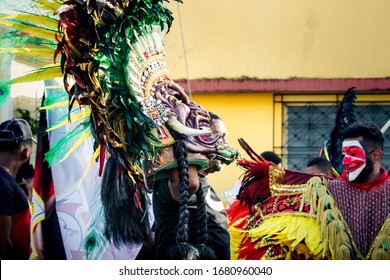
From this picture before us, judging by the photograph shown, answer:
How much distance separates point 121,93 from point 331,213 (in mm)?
1160

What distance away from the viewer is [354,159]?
4.21 m

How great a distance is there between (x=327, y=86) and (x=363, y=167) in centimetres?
205

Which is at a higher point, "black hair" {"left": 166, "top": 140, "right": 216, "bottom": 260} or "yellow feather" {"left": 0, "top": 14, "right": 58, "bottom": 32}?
"yellow feather" {"left": 0, "top": 14, "right": 58, "bottom": 32}

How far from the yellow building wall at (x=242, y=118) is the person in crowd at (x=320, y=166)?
0.34 m

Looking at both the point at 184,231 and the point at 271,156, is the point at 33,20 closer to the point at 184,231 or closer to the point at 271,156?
→ the point at 184,231

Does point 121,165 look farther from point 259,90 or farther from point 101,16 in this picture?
point 259,90

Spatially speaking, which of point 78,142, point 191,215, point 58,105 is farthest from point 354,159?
point 58,105

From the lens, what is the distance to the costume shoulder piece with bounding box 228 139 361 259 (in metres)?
4.16

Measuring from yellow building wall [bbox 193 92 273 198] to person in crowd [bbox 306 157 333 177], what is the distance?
0.34m

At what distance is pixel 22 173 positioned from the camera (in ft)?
16.4

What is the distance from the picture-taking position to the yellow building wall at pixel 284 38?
554cm

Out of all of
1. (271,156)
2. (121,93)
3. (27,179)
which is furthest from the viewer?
(271,156)

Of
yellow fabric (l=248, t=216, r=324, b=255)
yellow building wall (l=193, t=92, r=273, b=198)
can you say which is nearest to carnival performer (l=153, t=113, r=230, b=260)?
yellow fabric (l=248, t=216, r=324, b=255)

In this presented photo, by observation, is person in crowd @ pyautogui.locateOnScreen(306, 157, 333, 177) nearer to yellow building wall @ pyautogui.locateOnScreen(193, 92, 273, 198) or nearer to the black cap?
yellow building wall @ pyautogui.locateOnScreen(193, 92, 273, 198)
